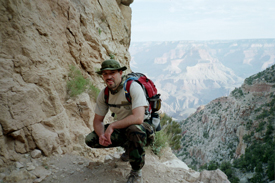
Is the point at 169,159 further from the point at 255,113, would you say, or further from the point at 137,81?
the point at 255,113

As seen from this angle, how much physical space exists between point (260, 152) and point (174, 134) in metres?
22.9

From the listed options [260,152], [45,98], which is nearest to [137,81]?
[45,98]

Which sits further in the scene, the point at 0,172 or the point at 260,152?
the point at 260,152

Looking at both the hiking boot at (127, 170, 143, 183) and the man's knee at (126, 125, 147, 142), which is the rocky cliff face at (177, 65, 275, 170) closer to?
the hiking boot at (127, 170, 143, 183)

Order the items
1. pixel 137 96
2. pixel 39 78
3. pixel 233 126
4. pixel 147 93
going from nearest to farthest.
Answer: pixel 137 96, pixel 147 93, pixel 39 78, pixel 233 126

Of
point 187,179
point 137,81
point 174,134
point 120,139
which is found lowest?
point 174,134

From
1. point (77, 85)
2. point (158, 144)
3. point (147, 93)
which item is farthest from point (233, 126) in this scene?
point (147, 93)

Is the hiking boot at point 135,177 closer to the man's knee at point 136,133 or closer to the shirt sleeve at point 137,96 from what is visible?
the man's knee at point 136,133

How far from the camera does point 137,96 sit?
2559 millimetres

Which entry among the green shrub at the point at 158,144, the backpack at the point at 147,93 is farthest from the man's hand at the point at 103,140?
the green shrub at the point at 158,144

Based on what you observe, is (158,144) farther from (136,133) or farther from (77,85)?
→ (136,133)

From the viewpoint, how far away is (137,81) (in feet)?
9.08

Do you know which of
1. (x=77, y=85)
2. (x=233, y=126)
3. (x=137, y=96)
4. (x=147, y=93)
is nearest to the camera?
(x=137, y=96)

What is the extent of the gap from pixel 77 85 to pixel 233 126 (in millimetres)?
38039
